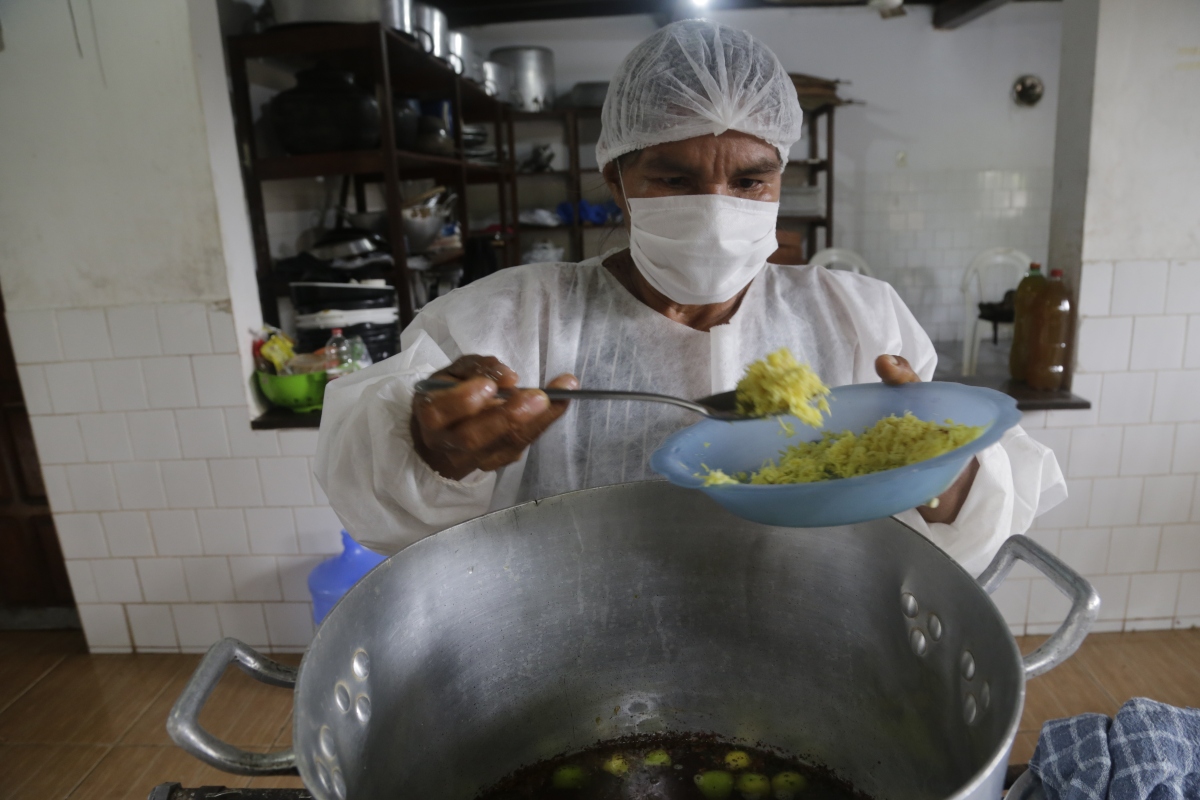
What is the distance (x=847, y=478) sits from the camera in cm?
67

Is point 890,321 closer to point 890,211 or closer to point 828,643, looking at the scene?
point 828,643

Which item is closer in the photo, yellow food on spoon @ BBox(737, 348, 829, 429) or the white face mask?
yellow food on spoon @ BBox(737, 348, 829, 429)

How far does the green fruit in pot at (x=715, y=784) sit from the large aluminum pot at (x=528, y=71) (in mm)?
4191

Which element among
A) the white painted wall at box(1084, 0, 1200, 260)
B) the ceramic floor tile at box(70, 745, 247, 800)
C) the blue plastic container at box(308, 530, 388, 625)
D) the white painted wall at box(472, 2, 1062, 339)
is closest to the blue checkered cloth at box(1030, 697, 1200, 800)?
the white painted wall at box(1084, 0, 1200, 260)

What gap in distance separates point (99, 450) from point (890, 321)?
2198mm

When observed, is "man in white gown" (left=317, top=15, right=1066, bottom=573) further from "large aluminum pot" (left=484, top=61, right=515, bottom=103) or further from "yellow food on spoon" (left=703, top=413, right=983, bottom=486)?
"large aluminum pot" (left=484, top=61, right=515, bottom=103)

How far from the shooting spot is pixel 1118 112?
6.32 ft

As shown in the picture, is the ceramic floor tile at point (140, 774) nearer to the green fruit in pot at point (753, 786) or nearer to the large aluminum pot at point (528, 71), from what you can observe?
the green fruit in pot at point (753, 786)

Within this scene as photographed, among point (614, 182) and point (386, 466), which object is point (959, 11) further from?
point (386, 466)

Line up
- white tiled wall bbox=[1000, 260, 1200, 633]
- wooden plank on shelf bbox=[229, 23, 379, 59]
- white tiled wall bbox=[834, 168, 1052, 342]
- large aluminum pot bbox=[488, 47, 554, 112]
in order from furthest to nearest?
white tiled wall bbox=[834, 168, 1052, 342] → large aluminum pot bbox=[488, 47, 554, 112] → wooden plank on shelf bbox=[229, 23, 379, 59] → white tiled wall bbox=[1000, 260, 1200, 633]

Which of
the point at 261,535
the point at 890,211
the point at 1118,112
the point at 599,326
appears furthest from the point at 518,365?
the point at 890,211

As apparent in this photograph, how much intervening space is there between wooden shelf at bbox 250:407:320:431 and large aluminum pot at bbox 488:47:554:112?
9.51 feet

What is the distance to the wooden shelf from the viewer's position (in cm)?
209

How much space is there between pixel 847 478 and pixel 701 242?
0.47 metres
